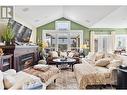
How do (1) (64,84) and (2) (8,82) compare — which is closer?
(2) (8,82)

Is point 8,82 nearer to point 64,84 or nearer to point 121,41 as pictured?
point 64,84

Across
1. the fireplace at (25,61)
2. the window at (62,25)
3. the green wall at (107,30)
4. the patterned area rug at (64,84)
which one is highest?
the window at (62,25)

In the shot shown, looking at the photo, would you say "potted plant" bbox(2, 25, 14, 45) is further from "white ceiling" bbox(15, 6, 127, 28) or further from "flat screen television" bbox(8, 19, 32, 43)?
"white ceiling" bbox(15, 6, 127, 28)

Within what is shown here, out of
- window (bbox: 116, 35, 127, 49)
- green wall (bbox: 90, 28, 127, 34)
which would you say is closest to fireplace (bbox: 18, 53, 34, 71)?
green wall (bbox: 90, 28, 127, 34)

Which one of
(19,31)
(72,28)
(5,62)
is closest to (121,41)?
(72,28)

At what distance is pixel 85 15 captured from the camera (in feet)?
25.1

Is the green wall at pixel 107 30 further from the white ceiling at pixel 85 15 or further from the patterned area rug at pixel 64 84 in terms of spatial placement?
the patterned area rug at pixel 64 84

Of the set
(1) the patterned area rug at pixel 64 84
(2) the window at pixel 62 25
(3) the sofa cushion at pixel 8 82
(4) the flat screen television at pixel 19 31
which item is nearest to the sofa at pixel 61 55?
(2) the window at pixel 62 25

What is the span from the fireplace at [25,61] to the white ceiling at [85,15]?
1.20m

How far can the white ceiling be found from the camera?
6.54 meters

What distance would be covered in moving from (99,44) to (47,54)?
9.43ft

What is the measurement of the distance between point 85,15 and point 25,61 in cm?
320

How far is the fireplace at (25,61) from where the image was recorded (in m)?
5.05
